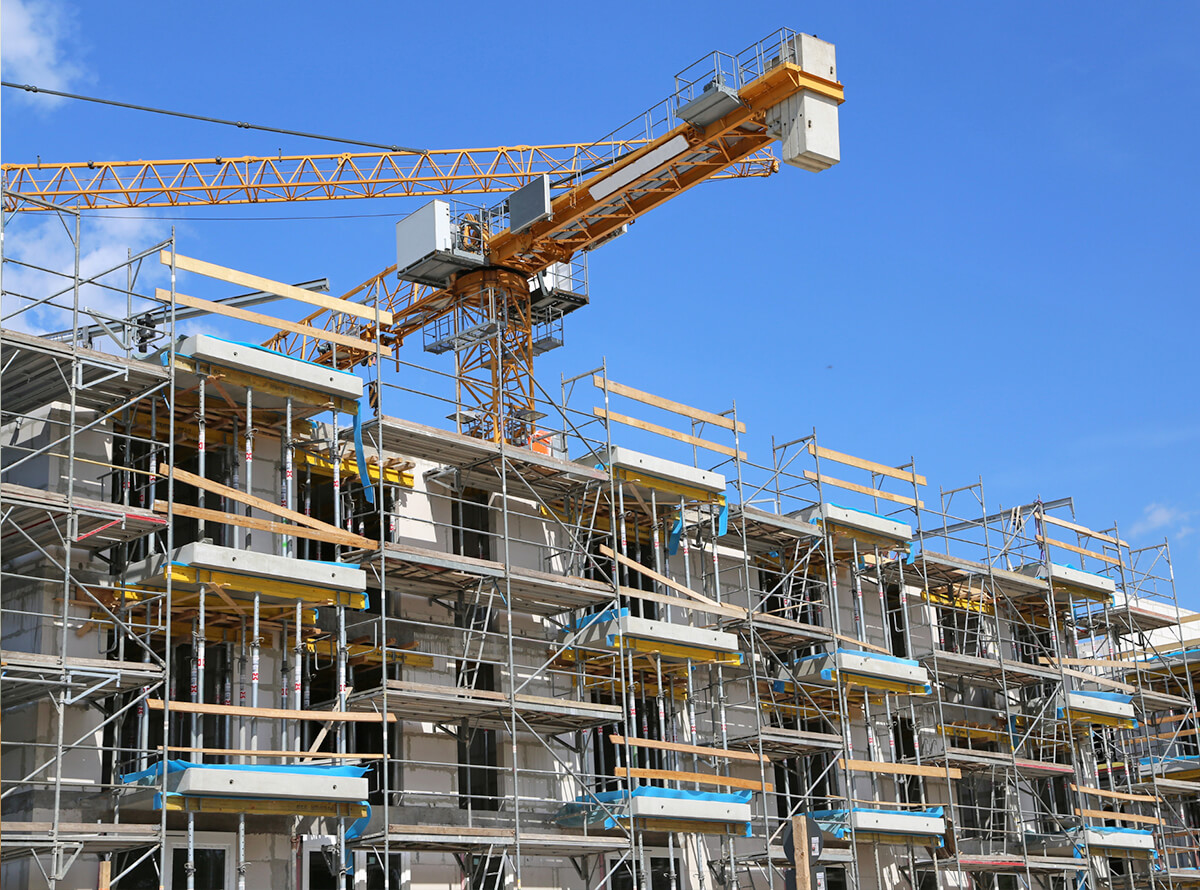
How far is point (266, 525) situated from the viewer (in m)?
25.6

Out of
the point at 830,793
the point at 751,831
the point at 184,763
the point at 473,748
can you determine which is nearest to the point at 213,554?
the point at 184,763

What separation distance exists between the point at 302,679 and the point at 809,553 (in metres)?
13.2

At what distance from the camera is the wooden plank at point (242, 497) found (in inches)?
977

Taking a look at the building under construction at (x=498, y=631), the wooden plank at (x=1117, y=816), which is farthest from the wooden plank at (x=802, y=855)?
the wooden plank at (x=1117, y=816)

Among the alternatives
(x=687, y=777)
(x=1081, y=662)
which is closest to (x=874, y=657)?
(x=687, y=777)

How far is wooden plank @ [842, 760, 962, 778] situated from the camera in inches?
1362

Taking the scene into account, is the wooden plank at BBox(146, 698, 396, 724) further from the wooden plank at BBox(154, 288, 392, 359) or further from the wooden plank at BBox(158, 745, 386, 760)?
the wooden plank at BBox(154, 288, 392, 359)

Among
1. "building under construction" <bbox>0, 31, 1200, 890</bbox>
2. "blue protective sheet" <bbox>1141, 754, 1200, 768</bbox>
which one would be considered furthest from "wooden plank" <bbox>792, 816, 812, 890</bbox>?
"blue protective sheet" <bbox>1141, 754, 1200, 768</bbox>

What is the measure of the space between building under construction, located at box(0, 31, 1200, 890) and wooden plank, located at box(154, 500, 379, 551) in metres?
0.11

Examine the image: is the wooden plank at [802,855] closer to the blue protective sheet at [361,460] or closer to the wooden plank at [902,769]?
the blue protective sheet at [361,460]

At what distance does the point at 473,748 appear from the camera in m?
29.8

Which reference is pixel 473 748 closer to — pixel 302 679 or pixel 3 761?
pixel 302 679

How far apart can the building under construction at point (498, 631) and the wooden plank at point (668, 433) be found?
0.13 meters

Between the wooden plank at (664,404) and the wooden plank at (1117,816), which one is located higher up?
the wooden plank at (664,404)
